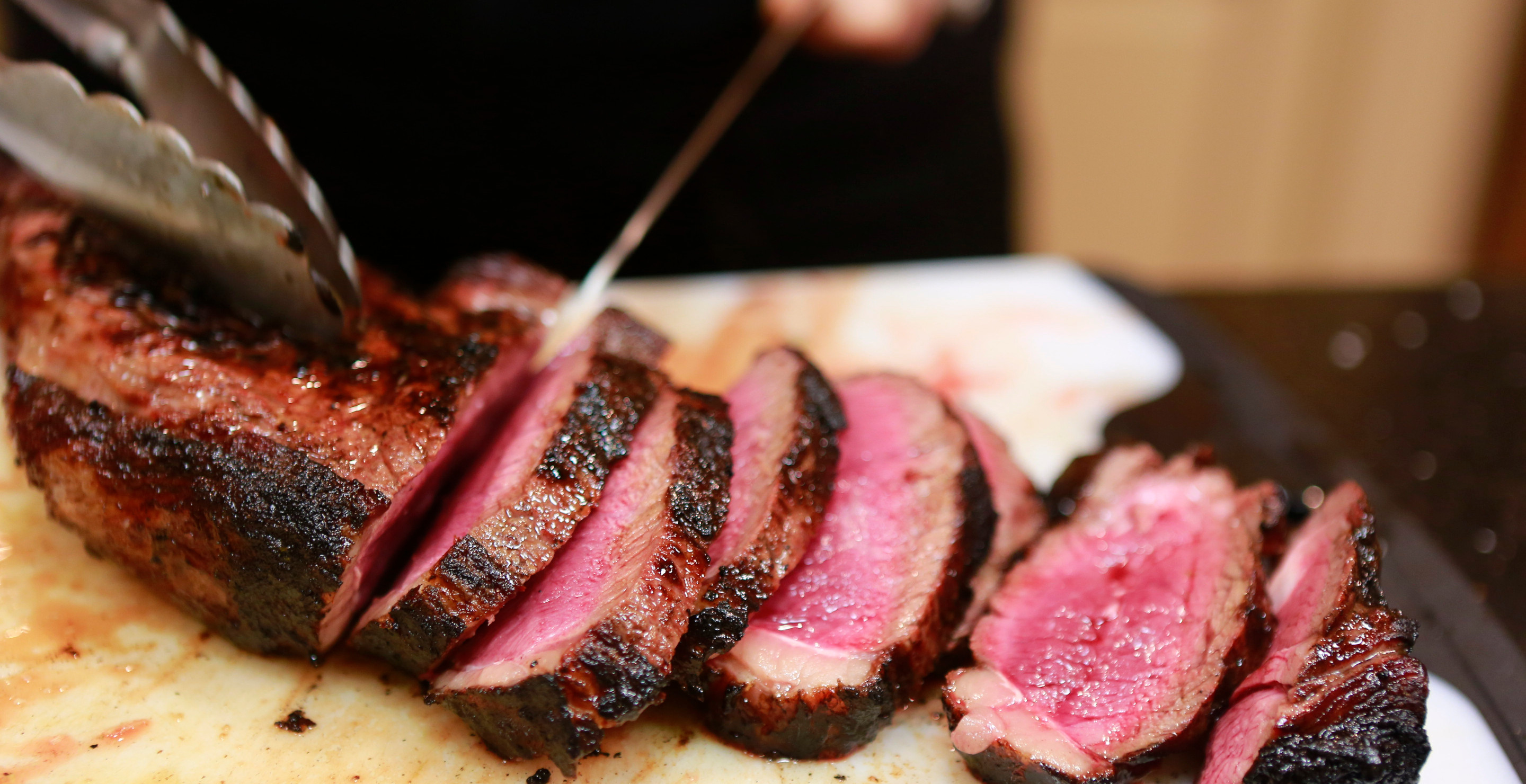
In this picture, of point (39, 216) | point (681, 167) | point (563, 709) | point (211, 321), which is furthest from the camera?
point (681, 167)

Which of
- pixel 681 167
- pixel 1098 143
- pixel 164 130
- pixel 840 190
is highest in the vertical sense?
pixel 164 130

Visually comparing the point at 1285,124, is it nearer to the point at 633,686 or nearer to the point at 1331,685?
the point at 1331,685

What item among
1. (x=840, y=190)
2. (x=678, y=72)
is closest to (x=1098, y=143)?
(x=840, y=190)

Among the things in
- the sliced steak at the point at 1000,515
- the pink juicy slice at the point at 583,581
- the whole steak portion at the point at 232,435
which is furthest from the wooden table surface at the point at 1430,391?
the whole steak portion at the point at 232,435

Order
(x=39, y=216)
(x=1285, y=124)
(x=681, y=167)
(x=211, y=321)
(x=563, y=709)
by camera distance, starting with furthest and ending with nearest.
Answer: (x=1285, y=124) < (x=681, y=167) < (x=39, y=216) < (x=211, y=321) < (x=563, y=709)

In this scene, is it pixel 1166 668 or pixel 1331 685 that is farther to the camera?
pixel 1166 668

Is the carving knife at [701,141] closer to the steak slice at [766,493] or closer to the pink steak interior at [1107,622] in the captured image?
the steak slice at [766,493]
